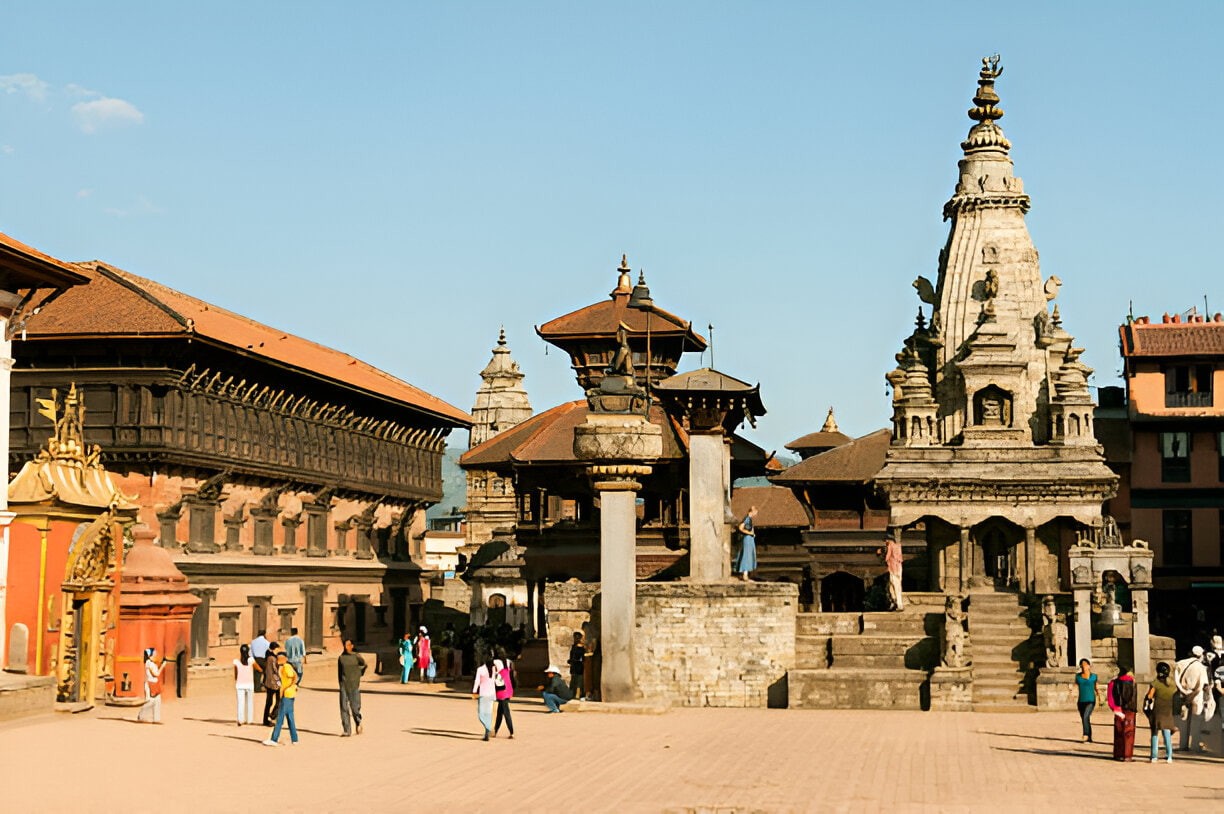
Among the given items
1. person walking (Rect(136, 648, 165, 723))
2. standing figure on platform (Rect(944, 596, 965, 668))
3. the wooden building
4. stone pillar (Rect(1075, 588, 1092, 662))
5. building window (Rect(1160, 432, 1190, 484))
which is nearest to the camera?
person walking (Rect(136, 648, 165, 723))

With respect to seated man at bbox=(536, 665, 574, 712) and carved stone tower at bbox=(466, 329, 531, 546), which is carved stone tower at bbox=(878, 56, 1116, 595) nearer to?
seated man at bbox=(536, 665, 574, 712)

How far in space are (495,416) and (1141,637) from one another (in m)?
77.6

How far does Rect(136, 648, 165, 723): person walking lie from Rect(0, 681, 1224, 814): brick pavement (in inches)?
15.0

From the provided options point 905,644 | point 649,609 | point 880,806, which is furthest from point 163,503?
point 880,806

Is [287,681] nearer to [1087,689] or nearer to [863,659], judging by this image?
[1087,689]

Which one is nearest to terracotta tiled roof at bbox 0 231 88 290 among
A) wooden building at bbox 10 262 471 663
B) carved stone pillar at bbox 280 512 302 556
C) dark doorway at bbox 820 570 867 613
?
wooden building at bbox 10 262 471 663

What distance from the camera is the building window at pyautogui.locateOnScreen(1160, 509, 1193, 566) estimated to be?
6225 centimetres

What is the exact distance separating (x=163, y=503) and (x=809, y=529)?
23.6 meters

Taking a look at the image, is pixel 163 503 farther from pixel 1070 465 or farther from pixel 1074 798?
pixel 1074 798

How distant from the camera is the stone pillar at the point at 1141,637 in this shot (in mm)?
34625

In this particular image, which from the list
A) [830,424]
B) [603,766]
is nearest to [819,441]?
[830,424]

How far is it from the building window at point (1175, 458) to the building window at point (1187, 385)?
1206 millimetres

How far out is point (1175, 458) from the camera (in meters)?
63.4

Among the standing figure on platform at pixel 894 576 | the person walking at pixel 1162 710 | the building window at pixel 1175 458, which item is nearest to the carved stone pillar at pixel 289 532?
the standing figure on platform at pixel 894 576
